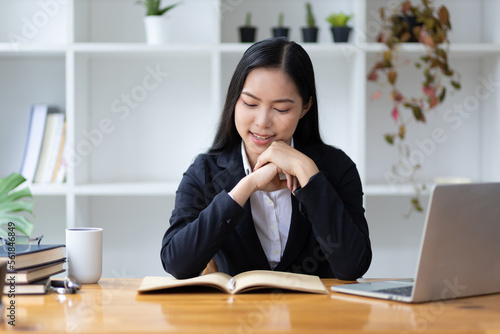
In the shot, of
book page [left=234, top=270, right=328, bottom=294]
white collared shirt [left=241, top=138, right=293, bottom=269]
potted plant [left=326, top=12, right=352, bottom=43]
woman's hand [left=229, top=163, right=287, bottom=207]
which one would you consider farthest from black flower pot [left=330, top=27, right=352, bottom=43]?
book page [left=234, top=270, right=328, bottom=294]

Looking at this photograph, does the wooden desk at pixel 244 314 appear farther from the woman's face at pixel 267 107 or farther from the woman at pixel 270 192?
the woman's face at pixel 267 107

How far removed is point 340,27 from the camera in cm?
270

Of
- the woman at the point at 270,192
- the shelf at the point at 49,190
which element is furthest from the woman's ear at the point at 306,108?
the shelf at the point at 49,190

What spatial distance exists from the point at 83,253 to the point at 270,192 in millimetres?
647

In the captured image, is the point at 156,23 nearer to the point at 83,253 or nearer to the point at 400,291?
the point at 83,253

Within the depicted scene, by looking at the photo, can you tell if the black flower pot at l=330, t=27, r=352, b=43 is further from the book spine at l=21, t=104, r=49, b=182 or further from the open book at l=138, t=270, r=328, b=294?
the open book at l=138, t=270, r=328, b=294

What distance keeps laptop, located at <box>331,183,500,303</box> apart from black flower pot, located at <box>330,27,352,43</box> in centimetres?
162

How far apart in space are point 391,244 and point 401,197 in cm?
25

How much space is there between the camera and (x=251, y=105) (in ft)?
5.73

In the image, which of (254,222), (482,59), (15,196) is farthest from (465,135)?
(15,196)

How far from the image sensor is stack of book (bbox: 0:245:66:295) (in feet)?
4.25

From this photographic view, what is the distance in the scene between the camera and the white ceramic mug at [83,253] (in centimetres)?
144

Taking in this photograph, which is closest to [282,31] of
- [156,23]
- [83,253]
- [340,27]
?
[340,27]

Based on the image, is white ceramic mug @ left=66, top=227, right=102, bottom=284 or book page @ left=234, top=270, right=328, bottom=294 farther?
white ceramic mug @ left=66, top=227, right=102, bottom=284
